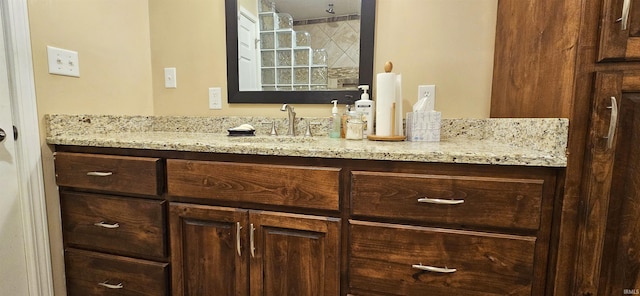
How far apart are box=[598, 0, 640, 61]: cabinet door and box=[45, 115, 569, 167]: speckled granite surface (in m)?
0.19

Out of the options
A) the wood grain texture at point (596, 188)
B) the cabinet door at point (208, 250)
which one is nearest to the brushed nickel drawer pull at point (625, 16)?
the wood grain texture at point (596, 188)

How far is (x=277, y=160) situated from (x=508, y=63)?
962 millimetres

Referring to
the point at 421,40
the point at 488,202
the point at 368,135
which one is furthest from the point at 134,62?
the point at 488,202

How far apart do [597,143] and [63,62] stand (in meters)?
1.87

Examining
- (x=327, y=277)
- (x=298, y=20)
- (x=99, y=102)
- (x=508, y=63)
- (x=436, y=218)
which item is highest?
(x=298, y=20)

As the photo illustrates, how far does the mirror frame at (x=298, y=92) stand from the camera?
135cm

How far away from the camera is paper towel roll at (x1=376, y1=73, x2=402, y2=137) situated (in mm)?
1209

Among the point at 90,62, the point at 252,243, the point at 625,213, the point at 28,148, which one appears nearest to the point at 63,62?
the point at 90,62

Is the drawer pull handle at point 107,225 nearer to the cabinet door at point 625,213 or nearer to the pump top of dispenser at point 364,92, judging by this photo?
the pump top of dispenser at point 364,92

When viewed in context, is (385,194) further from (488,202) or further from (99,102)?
(99,102)

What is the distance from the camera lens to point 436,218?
825 mm

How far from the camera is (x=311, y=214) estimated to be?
924 mm

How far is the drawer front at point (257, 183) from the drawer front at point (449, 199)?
0.09m

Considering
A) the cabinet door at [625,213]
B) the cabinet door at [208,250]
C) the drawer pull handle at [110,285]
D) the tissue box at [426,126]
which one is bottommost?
the drawer pull handle at [110,285]
